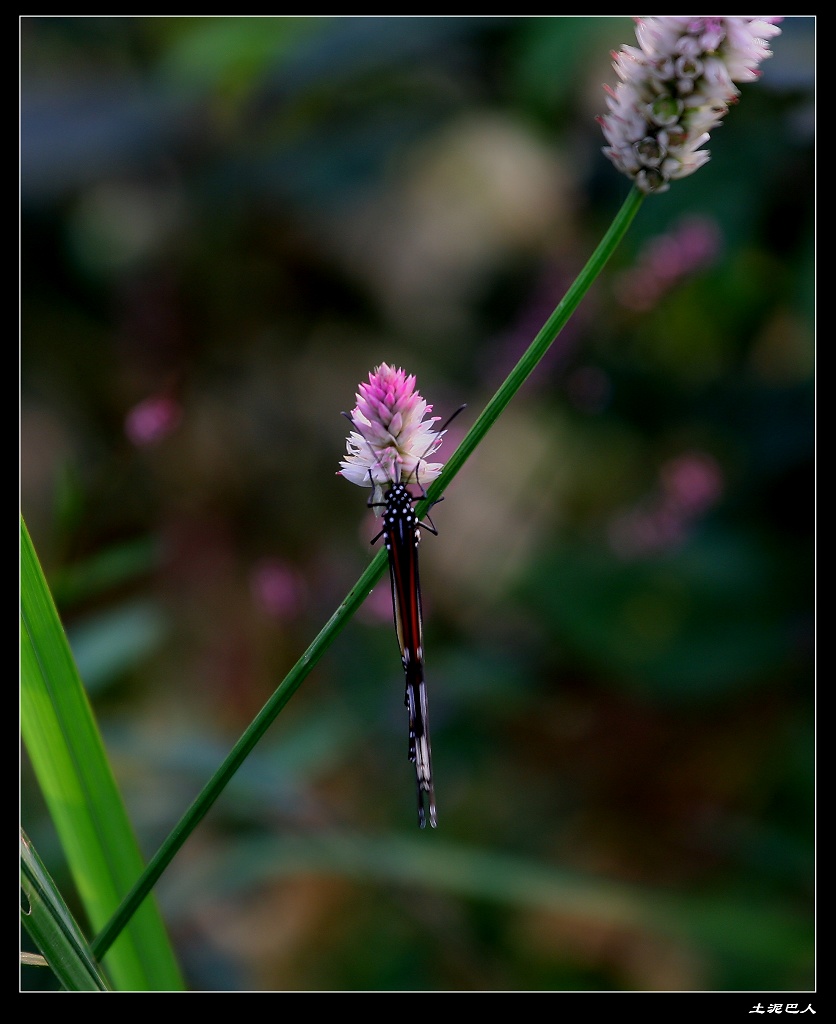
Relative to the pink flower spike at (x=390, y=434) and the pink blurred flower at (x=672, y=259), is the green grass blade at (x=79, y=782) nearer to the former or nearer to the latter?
the pink flower spike at (x=390, y=434)

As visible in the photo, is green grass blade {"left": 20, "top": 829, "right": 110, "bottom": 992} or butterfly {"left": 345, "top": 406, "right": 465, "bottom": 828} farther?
butterfly {"left": 345, "top": 406, "right": 465, "bottom": 828}

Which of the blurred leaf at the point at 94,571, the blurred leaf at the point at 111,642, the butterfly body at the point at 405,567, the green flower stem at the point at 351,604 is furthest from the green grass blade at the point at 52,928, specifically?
the blurred leaf at the point at 111,642

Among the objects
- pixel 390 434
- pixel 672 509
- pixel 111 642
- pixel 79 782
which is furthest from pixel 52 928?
pixel 672 509

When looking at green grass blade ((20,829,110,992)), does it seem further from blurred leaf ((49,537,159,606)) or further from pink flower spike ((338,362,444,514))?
blurred leaf ((49,537,159,606))

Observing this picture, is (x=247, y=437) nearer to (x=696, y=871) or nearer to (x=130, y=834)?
(x=696, y=871)

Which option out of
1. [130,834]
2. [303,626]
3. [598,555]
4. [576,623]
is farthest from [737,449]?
[130,834]

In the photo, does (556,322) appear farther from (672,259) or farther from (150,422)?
(672,259)

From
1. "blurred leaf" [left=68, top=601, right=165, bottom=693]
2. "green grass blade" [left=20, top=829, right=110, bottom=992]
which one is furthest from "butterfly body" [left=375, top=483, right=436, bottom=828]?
"blurred leaf" [left=68, top=601, right=165, bottom=693]
